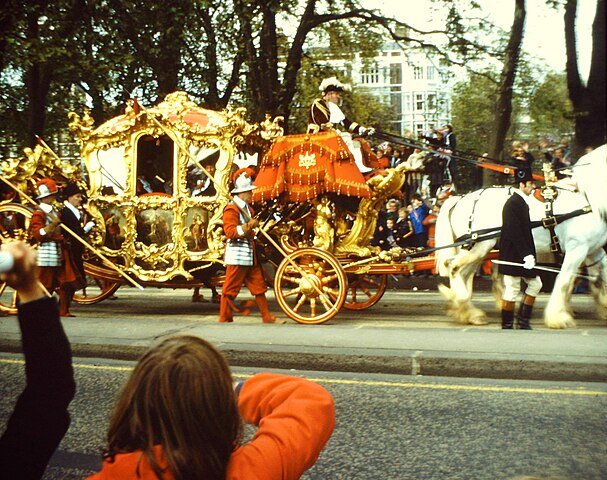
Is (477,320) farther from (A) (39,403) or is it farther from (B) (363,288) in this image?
(A) (39,403)

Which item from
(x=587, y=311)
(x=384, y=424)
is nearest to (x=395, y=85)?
(x=587, y=311)

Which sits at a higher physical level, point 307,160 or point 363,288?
point 307,160

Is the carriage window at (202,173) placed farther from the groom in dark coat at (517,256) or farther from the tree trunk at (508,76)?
the tree trunk at (508,76)

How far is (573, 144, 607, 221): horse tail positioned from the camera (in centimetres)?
1099

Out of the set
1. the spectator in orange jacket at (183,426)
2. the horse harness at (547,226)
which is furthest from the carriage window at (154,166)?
the spectator in orange jacket at (183,426)

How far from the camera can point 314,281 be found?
11242mm

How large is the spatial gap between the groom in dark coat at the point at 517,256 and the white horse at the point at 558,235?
0.89ft

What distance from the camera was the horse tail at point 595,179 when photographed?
36.1 ft

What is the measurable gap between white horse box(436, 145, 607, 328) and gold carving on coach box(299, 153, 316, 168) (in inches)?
86.7

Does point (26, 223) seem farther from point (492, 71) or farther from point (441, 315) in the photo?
point (492, 71)

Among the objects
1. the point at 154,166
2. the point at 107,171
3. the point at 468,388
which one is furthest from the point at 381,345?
the point at 107,171

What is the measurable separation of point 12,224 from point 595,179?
8.41 metres

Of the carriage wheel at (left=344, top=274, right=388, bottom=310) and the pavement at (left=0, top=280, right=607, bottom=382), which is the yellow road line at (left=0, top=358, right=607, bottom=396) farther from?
the carriage wheel at (left=344, top=274, right=388, bottom=310)

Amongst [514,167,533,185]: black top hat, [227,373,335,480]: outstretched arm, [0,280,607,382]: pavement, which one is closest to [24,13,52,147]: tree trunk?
[0,280,607,382]: pavement
